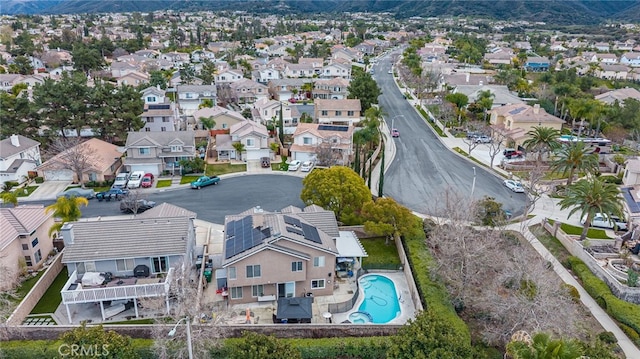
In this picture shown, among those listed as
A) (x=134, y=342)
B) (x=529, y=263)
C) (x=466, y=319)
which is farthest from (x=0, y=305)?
(x=529, y=263)

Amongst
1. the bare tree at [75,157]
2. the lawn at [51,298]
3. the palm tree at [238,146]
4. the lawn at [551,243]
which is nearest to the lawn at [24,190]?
the bare tree at [75,157]

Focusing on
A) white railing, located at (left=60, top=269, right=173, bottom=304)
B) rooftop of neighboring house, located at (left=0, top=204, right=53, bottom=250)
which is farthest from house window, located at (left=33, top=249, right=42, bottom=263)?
white railing, located at (left=60, top=269, right=173, bottom=304)

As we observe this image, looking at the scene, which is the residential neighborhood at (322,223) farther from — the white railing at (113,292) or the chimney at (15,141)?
the chimney at (15,141)

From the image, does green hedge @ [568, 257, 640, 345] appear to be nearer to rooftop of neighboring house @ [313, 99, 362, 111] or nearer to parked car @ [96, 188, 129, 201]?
parked car @ [96, 188, 129, 201]

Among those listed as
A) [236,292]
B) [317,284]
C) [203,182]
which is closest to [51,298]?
[236,292]

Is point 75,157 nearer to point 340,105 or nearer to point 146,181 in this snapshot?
point 146,181

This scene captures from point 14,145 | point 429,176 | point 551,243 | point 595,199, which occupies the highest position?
point 14,145

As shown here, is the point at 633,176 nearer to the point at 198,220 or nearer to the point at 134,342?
the point at 198,220
